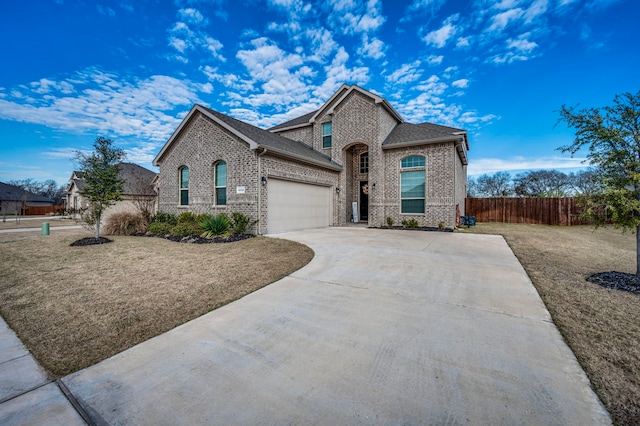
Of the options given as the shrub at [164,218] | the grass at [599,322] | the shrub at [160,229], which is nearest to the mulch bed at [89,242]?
the shrub at [160,229]

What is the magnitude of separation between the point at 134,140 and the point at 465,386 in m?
26.4

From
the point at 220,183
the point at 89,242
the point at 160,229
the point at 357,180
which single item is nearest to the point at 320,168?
the point at 357,180

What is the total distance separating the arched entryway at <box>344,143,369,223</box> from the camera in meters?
16.5

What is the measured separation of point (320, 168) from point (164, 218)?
8.82 m

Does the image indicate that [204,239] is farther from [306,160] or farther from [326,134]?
[326,134]

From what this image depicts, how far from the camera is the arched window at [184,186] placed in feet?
44.0

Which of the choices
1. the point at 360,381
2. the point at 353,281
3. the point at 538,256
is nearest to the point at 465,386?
the point at 360,381

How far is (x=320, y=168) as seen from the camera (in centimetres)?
1400

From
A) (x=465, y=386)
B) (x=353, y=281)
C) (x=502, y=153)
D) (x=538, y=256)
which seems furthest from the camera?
(x=502, y=153)

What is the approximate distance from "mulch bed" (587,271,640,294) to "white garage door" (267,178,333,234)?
32.2 ft

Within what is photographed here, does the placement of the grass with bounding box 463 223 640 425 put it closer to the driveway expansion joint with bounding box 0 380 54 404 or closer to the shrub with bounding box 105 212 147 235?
the driveway expansion joint with bounding box 0 380 54 404

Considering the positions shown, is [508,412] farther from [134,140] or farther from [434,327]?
[134,140]

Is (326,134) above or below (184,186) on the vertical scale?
above

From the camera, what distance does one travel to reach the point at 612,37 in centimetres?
909
